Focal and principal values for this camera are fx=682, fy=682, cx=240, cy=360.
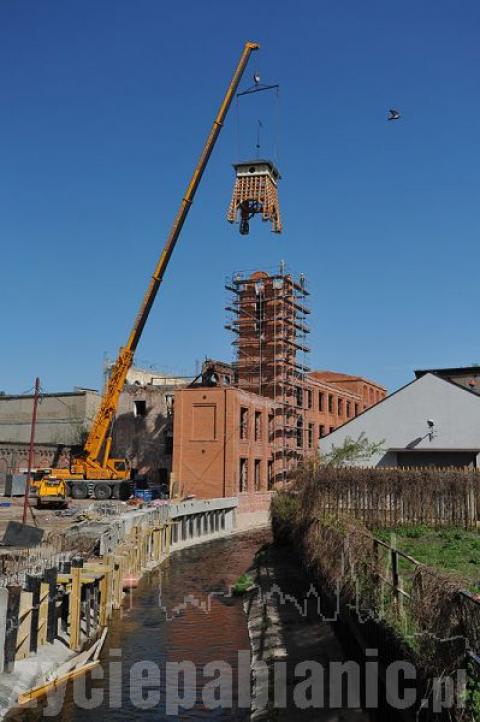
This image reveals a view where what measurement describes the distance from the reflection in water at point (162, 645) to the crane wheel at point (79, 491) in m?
15.8

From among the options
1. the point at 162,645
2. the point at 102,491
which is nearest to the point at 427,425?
the point at 162,645

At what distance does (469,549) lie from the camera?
778 inches

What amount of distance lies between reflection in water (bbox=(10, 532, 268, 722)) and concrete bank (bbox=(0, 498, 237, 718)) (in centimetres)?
65

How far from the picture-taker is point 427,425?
34438 mm

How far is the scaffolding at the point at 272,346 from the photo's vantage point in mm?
64375

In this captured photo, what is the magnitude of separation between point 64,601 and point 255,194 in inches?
1534

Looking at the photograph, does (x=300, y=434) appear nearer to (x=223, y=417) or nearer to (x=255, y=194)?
(x=223, y=417)

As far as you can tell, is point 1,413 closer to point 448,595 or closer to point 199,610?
point 199,610

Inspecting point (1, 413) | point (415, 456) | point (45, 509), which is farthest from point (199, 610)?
point (1, 413)

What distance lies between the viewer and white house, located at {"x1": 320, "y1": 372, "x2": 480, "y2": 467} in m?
33.8

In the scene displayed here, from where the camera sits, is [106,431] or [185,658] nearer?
[185,658]

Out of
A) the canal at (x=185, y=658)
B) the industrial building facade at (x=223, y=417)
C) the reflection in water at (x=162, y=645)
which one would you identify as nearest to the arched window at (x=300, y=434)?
the industrial building facade at (x=223, y=417)

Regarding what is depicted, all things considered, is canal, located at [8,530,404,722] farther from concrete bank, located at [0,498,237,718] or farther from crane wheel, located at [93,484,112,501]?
crane wheel, located at [93,484,112,501]

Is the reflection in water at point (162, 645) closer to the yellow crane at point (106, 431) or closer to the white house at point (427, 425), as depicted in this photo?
the white house at point (427, 425)
